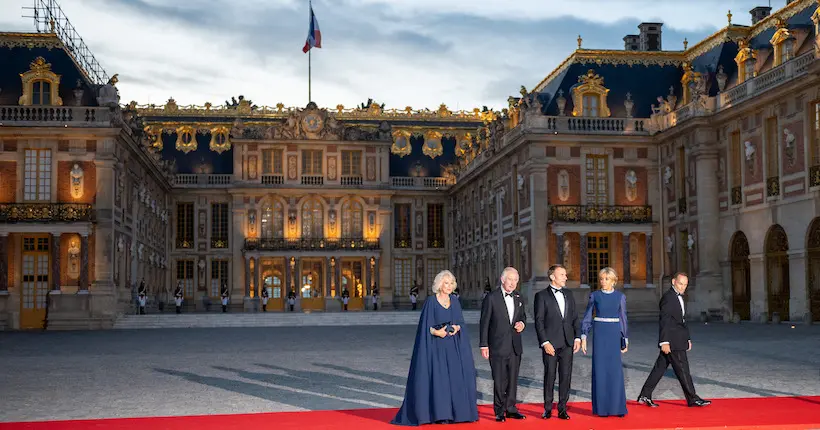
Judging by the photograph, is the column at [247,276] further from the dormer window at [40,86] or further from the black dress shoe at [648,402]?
the black dress shoe at [648,402]

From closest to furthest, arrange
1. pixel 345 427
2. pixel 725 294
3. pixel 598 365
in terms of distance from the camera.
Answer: pixel 345 427
pixel 598 365
pixel 725 294

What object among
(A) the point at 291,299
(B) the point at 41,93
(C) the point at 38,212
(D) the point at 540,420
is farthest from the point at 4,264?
(D) the point at 540,420

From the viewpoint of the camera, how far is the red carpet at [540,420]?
10.5 m

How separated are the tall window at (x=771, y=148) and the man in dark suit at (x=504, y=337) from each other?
22.0m

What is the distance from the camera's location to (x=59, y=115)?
36312mm

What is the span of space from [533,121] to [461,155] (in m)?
17.4

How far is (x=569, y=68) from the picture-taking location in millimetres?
40125

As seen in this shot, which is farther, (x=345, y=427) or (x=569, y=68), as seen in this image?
(x=569, y=68)

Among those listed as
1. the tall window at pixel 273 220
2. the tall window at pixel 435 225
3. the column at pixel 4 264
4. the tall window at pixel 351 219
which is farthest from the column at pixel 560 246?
the tall window at pixel 273 220

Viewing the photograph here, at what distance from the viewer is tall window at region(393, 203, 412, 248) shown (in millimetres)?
57062

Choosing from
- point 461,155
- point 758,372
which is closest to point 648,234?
point 461,155

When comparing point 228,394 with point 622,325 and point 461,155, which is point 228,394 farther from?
point 461,155

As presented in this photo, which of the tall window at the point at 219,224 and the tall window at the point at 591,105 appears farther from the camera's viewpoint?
the tall window at the point at 219,224

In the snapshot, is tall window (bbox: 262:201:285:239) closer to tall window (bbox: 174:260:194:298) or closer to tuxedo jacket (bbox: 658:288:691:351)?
tall window (bbox: 174:260:194:298)
